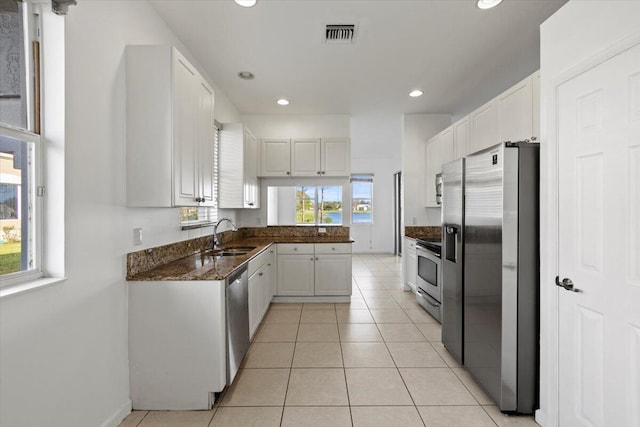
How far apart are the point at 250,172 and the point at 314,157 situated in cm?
100

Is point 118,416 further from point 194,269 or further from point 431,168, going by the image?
point 431,168

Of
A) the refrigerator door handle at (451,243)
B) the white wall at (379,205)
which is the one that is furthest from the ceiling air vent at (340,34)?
the white wall at (379,205)

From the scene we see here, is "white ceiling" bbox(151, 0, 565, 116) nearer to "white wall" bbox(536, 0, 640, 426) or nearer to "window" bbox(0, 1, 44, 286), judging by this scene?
"white wall" bbox(536, 0, 640, 426)

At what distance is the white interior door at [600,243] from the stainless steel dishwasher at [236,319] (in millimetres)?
2052

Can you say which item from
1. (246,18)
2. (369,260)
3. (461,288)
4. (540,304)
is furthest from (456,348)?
(369,260)

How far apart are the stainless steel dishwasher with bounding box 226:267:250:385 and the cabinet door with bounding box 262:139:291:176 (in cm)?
231

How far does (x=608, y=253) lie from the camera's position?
153cm

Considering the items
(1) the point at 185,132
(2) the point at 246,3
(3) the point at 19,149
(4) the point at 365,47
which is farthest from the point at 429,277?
(3) the point at 19,149

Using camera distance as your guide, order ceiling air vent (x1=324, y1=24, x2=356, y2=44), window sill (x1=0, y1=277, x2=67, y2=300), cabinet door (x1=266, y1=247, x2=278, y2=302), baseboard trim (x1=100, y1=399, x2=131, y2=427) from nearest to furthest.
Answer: window sill (x1=0, y1=277, x2=67, y2=300)
baseboard trim (x1=100, y1=399, x2=131, y2=427)
ceiling air vent (x1=324, y1=24, x2=356, y2=44)
cabinet door (x1=266, y1=247, x2=278, y2=302)

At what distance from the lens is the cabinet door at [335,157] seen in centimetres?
476

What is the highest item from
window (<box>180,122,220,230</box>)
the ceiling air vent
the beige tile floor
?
the ceiling air vent

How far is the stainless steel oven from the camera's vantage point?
3645 millimetres

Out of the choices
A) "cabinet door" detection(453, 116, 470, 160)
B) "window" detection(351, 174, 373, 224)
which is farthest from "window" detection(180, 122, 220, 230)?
"window" detection(351, 174, 373, 224)

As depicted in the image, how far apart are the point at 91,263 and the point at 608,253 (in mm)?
2670
